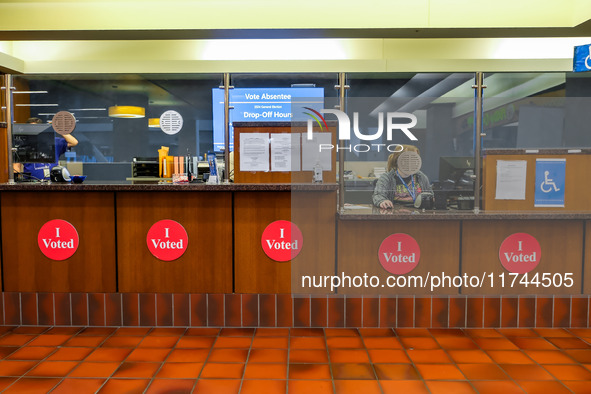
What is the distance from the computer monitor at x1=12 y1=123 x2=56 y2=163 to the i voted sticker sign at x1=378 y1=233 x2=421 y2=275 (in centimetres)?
281

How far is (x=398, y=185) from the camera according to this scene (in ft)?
11.0

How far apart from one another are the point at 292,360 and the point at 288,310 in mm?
597

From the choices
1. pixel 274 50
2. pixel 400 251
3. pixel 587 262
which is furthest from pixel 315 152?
pixel 274 50

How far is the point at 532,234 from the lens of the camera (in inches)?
127

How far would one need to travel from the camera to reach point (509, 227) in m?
3.21

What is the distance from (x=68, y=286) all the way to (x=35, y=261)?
12.3 inches

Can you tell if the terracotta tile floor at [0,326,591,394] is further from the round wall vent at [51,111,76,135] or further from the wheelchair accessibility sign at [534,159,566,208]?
the round wall vent at [51,111,76,135]

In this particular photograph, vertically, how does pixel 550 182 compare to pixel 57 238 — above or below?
above

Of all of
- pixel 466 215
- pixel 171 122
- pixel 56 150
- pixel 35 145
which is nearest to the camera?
pixel 466 215

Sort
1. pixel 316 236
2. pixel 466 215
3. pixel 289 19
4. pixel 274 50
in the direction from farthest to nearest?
pixel 274 50 → pixel 289 19 → pixel 316 236 → pixel 466 215

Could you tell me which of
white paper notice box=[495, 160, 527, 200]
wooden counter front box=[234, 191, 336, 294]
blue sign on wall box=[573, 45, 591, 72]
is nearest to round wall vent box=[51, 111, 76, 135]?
wooden counter front box=[234, 191, 336, 294]

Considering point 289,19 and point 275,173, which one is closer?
point 275,173

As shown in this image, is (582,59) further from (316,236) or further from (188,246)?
(188,246)

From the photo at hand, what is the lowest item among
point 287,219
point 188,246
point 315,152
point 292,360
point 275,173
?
point 292,360
